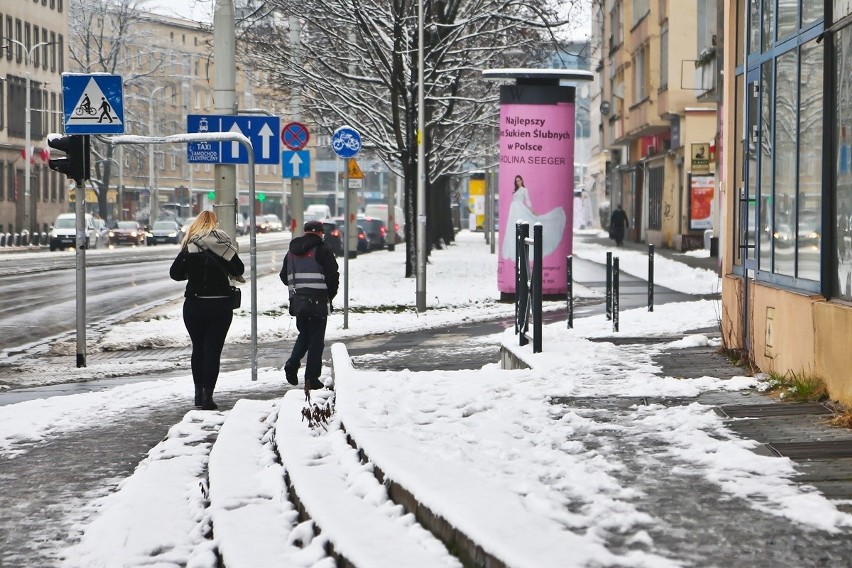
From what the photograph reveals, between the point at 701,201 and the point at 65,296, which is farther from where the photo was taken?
the point at 701,201

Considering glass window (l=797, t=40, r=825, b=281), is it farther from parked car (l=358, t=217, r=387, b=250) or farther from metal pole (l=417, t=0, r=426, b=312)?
parked car (l=358, t=217, r=387, b=250)

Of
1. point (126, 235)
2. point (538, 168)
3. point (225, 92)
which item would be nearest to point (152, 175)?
point (126, 235)

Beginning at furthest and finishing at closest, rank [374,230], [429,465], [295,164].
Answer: [374,230]
[295,164]
[429,465]

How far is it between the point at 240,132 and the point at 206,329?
229 inches

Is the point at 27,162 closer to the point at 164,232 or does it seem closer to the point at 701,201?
the point at 164,232

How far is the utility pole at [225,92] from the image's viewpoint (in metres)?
18.5

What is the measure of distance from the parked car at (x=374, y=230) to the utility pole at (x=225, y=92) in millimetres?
39874

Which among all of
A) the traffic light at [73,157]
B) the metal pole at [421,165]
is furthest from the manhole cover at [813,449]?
the metal pole at [421,165]

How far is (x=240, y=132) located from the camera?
674 inches

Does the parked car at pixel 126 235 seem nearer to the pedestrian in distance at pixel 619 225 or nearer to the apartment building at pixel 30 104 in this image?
the apartment building at pixel 30 104

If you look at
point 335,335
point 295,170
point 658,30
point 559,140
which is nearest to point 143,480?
point 335,335

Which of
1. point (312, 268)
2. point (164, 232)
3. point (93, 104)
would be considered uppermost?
point (93, 104)

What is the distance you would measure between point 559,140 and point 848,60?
610 inches

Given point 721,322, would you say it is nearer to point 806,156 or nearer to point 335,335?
point 806,156
